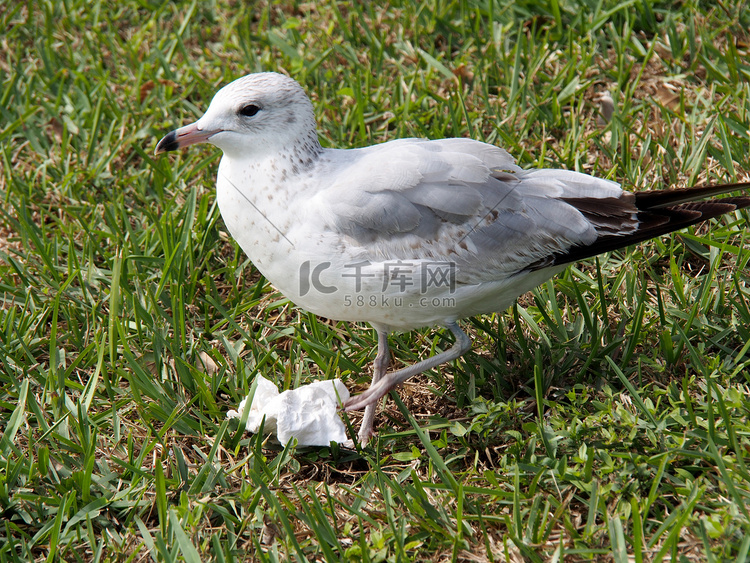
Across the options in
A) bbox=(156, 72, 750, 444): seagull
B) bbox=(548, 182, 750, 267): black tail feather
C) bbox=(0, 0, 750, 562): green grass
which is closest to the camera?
bbox=(0, 0, 750, 562): green grass

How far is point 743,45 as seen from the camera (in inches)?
194

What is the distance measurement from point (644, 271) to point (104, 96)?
12.2 ft

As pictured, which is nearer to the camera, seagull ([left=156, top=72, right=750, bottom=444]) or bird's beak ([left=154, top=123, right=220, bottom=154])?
seagull ([left=156, top=72, right=750, bottom=444])

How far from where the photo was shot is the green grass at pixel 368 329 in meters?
2.76

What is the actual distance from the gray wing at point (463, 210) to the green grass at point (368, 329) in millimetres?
464

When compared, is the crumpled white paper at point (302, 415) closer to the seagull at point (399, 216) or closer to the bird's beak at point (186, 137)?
the seagull at point (399, 216)

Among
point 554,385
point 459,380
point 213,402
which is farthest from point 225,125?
point 554,385

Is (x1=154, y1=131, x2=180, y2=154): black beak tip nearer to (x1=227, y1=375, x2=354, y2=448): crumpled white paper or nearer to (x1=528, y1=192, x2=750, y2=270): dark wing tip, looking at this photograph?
(x1=227, y1=375, x2=354, y2=448): crumpled white paper

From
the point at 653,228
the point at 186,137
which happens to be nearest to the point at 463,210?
the point at 653,228

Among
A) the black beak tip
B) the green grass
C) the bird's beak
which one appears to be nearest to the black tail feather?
the green grass

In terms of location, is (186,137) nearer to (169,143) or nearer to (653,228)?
(169,143)

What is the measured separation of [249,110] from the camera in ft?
10.4

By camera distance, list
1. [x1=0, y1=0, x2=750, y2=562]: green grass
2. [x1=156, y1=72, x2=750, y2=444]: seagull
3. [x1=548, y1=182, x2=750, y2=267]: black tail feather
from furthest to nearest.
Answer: [x1=548, y1=182, x2=750, y2=267]: black tail feather → [x1=156, y1=72, x2=750, y2=444]: seagull → [x1=0, y1=0, x2=750, y2=562]: green grass

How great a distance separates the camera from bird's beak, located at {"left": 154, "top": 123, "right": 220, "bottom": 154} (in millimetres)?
3178
